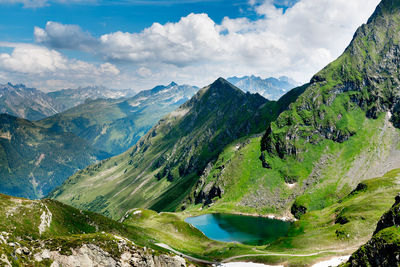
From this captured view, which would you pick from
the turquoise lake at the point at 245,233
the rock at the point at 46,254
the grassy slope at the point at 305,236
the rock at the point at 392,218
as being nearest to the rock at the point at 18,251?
the rock at the point at 46,254

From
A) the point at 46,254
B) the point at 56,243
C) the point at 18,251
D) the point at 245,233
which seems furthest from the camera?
the point at 245,233

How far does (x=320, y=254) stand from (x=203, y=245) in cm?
5420

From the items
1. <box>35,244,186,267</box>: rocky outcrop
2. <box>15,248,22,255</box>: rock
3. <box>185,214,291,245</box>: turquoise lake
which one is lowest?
<box>185,214,291,245</box>: turquoise lake

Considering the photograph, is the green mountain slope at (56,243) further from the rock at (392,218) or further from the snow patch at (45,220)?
the rock at (392,218)

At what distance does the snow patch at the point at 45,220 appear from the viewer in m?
65.1

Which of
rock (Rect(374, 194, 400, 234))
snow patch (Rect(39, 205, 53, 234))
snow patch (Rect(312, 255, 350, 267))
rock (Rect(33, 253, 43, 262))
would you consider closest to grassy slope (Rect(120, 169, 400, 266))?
snow patch (Rect(312, 255, 350, 267))

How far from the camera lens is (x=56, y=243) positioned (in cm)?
4722

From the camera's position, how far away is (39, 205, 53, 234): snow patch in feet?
214

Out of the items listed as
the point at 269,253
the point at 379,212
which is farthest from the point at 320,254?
the point at 379,212

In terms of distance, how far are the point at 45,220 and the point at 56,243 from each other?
82.8ft

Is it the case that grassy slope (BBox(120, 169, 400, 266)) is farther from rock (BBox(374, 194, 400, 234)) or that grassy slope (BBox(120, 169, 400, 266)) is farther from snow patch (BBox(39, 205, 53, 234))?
snow patch (BBox(39, 205, 53, 234))

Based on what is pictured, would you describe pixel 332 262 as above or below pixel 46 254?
below

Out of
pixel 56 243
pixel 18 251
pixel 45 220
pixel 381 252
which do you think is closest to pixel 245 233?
pixel 381 252

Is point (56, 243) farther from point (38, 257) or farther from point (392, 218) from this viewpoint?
point (392, 218)
